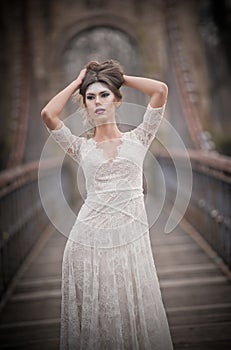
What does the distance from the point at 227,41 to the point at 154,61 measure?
366 centimetres

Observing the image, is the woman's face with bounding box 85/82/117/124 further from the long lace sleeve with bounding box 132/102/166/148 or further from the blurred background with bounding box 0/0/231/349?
the blurred background with bounding box 0/0/231/349

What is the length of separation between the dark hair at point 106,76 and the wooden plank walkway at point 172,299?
4.99ft

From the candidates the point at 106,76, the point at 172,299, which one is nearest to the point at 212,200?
the point at 172,299

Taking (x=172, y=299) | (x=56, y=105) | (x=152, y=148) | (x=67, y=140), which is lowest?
(x=172, y=299)

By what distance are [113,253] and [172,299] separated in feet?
5.65

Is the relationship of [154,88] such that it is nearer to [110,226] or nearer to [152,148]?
[110,226]

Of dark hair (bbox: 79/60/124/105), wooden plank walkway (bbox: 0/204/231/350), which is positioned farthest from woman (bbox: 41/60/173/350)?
wooden plank walkway (bbox: 0/204/231/350)

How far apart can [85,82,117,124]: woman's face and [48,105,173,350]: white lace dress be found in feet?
0.35

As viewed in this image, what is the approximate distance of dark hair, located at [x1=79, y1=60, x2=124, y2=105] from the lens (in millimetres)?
2145

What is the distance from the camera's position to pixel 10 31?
1141 centimetres

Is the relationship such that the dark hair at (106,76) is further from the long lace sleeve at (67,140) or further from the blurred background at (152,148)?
the blurred background at (152,148)

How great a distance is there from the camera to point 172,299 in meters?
3.80

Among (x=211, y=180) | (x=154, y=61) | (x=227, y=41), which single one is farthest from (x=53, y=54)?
(x=211, y=180)

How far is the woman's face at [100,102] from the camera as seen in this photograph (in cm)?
213
